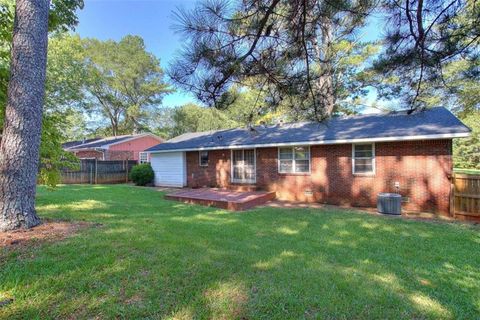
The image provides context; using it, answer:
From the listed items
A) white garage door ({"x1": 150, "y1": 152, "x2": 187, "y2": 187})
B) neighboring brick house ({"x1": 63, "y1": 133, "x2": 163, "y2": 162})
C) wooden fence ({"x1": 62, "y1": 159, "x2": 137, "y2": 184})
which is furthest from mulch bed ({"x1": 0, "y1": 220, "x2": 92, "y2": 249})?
neighboring brick house ({"x1": 63, "y1": 133, "x2": 163, "y2": 162})

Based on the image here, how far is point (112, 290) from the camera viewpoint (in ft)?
9.09

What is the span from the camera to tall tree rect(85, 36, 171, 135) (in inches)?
1233

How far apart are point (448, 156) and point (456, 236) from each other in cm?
349

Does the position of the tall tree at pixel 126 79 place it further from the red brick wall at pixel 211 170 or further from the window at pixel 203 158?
the window at pixel 203 158

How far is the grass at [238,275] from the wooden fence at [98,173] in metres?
13.0

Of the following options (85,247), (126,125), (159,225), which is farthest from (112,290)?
(126,125)

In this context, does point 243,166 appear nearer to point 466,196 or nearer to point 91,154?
point 466,196

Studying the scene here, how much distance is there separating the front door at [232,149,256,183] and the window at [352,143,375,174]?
440 centimetres

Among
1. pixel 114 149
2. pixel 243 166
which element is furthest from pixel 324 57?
pixel 114 149

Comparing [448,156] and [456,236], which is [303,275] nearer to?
[456,236]

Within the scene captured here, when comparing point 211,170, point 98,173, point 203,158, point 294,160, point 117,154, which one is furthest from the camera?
point 117,154

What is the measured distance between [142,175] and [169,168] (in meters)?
1.71

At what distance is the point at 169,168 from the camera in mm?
15938

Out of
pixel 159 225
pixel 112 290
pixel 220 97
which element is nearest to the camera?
pixel 112 290
